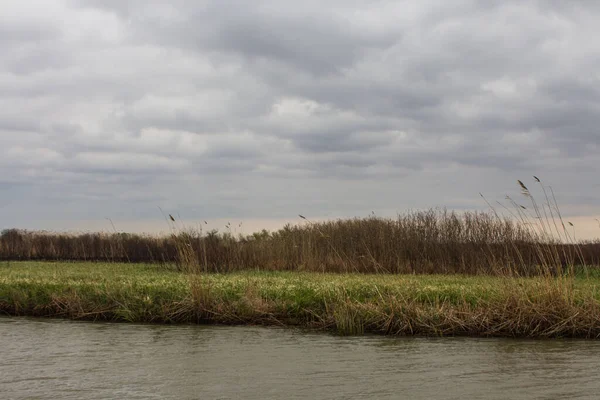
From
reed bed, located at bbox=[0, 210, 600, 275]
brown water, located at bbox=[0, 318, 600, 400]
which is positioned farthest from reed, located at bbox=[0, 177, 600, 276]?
brown water, located at bbox=[0, 318, 600, 400]

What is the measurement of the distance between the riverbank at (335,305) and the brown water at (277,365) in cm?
47

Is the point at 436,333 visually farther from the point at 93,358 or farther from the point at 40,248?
the point at 40,248

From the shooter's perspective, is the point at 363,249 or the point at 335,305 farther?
the point at 363,249

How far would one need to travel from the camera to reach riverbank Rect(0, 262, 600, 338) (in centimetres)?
1042

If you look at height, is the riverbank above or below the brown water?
above

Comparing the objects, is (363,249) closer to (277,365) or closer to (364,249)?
(364,249)

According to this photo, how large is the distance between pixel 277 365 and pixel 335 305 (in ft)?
10.3

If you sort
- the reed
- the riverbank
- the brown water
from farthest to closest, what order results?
1. the reed
2. the riverbank
3. the brown water

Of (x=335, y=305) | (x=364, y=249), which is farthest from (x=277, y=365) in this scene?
(x=364, y=249)

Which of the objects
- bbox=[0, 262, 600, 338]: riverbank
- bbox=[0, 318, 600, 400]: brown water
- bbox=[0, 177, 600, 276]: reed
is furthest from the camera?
bbox=[0, 177, 600, 276]: reed

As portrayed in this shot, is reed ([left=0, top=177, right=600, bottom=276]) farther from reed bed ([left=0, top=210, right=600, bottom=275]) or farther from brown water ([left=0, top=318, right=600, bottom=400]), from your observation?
brown water ([left=0, top=318, right=600, bottom=400])

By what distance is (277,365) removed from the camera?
26.7ft

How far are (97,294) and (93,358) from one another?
4.33 meters

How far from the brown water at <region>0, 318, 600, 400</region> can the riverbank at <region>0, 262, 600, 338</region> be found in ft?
1.54
